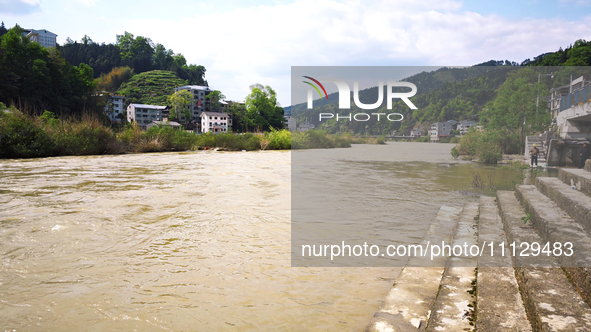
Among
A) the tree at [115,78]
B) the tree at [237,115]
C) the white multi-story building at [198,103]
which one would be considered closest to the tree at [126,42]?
the tree at [115,78]

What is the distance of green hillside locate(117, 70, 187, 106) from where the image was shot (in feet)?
301

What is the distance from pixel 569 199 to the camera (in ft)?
10.6

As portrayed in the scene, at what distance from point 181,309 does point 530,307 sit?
1984 mm

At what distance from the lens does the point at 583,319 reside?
1.69 metres

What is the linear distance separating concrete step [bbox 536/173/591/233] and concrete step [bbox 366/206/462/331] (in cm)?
106

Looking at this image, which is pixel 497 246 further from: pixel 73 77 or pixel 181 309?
pixel 73 77

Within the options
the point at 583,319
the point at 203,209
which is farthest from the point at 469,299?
the point at 203,209

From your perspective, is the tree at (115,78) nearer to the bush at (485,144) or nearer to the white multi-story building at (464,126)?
the white multi-story building at (464,126)

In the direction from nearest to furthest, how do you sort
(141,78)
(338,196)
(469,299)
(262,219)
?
(469,299) → (262,219) → (338,196) → (141,78)

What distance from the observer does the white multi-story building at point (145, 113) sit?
74.9m

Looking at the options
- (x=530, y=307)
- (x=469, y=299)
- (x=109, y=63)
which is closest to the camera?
(x=530, y=307)

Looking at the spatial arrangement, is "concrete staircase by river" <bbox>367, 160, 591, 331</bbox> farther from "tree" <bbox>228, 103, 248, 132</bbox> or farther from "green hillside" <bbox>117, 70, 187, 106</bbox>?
"green hillside" <bbox>117, 70, 187, 106</bbox>

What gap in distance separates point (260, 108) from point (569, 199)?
68.1 m

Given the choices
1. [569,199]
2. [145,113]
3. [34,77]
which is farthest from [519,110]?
[145,113]
